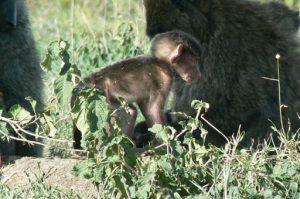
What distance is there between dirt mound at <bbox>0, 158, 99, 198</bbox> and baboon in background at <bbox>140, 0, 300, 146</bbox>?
1367mm

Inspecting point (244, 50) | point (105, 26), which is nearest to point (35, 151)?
point (244, 50)

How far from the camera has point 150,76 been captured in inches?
214

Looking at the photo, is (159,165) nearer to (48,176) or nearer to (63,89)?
(63,89)

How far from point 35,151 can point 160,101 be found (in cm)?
115

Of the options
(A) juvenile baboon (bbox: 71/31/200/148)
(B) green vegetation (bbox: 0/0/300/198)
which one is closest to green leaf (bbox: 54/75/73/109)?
(B) green vegetation (bbox: 0/0/300/198)

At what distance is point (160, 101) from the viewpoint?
5.41m

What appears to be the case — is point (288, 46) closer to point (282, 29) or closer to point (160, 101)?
point (282, 29)

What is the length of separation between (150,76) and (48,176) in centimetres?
81

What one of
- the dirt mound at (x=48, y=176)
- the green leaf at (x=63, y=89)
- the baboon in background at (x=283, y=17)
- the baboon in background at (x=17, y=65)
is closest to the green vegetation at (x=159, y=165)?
the green leaf at (x=63, y=89)

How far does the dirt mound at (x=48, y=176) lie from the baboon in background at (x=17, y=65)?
0.54 metres

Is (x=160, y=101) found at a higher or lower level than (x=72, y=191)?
higher

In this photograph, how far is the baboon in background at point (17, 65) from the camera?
5867 millimetres

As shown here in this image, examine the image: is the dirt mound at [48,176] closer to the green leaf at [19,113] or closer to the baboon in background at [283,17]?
the green leaf at [19,113]

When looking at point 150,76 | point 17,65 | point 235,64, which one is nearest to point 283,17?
point 235,64
